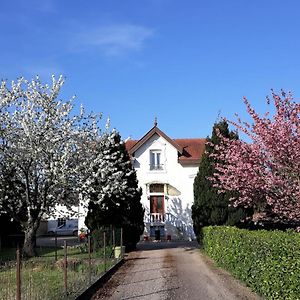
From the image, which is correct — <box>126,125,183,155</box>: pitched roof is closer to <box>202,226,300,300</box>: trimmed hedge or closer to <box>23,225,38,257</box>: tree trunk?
<box>23,225,38,257</box>: tree trunk

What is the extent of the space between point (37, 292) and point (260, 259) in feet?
15.3

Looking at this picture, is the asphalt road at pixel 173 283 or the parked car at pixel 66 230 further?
the parked car at pixel 66 230

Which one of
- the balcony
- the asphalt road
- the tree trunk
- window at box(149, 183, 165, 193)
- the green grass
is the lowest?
the asphalt road

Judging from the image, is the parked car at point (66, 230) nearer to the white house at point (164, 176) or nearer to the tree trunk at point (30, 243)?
the white house at point (164, 176)

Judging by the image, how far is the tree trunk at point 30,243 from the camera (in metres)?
20.2

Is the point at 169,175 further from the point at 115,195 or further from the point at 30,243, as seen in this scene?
the point at 30,243

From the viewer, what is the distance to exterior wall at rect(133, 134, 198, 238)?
1561 inches

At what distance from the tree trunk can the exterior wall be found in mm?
19436

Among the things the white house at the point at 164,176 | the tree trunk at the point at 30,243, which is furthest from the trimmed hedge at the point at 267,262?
the white house at the point at 164,176

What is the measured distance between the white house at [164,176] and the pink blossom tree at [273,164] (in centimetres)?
2226

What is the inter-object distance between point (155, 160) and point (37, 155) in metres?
20.9

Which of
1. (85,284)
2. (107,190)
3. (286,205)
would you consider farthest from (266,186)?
(107,190)

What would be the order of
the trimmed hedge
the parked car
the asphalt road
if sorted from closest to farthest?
the trimmed hedge < the asphalt road < the parked car

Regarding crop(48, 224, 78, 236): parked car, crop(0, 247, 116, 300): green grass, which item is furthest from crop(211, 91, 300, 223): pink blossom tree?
crop(48, 224, 78, 236): parked car
